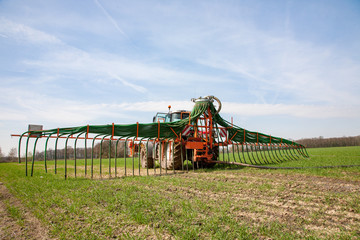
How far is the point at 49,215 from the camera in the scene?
3609 mm

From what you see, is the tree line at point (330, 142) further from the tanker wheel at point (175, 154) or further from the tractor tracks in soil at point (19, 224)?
the tractor tracks in soil at point (19, 224)

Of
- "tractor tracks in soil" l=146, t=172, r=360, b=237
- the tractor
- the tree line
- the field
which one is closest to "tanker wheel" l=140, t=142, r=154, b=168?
the tractor

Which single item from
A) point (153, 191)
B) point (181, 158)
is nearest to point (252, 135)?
point (181, 158)

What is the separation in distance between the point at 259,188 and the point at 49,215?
13.3 ft

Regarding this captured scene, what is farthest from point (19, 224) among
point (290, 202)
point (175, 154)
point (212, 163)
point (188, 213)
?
point (212, 163)

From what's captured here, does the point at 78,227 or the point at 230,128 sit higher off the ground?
the point at 230,128

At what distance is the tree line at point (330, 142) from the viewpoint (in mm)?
48281

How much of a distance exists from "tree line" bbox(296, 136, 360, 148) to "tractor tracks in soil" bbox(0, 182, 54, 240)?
51.5 m

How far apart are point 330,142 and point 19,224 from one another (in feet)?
184

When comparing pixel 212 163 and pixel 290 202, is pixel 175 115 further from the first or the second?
pixel 290 202

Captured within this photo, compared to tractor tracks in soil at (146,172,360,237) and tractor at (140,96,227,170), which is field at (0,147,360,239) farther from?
tractor at (140,96,227,170)

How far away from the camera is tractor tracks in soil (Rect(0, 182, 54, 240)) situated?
9.75 ft

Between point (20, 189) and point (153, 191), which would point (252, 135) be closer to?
point (153, 191)

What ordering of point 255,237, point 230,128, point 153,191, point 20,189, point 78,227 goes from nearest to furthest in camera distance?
1. point 255,237
2. point 78,227
3. point 153,191
4. point 20,189
5. point 230,128
